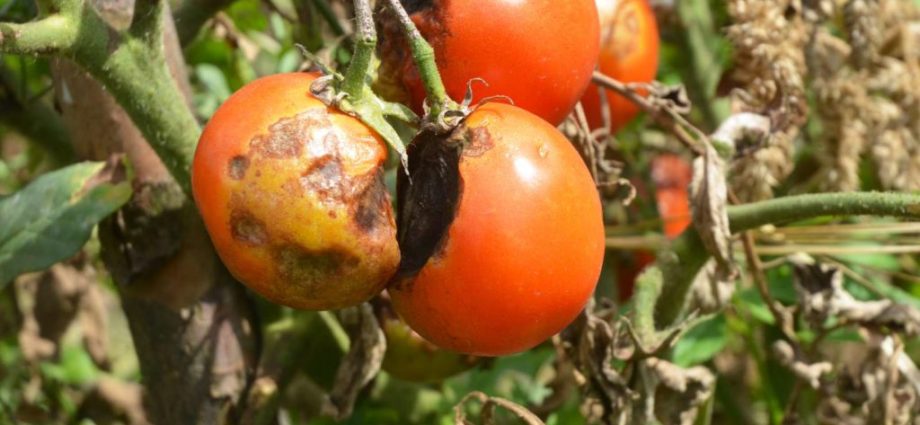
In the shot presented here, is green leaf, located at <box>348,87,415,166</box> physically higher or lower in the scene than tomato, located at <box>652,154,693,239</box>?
higher

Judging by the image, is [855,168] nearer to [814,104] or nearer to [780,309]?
[814,104]

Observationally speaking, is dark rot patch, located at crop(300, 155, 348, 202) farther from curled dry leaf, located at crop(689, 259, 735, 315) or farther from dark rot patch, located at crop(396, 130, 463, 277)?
curled dry leaf, located at crop(689, 259, 735, 315)

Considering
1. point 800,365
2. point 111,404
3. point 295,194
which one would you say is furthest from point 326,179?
point 111,404

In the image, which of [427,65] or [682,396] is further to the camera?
[682,396]

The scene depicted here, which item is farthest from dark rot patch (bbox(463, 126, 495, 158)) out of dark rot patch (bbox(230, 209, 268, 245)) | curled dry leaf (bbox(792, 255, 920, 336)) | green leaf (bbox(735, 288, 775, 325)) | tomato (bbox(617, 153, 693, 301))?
tomato (bbox(617, 153, 693, 301))

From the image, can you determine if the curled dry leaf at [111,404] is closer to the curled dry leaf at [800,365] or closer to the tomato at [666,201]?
the tomato at [666,201]

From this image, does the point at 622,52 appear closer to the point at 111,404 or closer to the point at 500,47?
the point at 500,47

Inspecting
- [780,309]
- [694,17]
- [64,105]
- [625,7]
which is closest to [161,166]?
[64,105]
